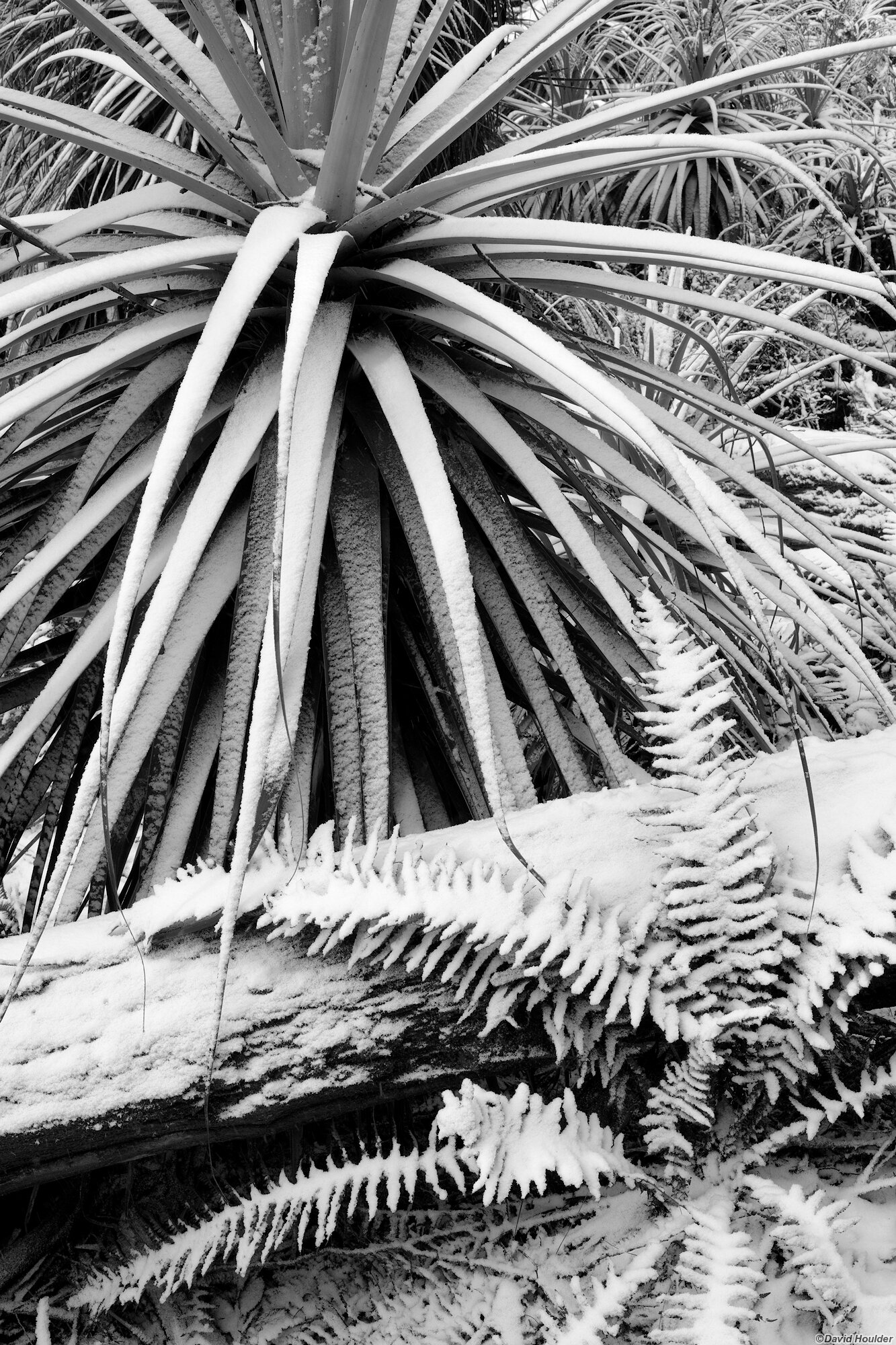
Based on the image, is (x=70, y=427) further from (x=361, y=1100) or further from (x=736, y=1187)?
(x=736, y=1187)

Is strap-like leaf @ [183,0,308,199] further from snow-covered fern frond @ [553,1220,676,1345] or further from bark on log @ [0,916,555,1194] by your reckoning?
snow-covered fern frond @ [553,1220,676,1345]

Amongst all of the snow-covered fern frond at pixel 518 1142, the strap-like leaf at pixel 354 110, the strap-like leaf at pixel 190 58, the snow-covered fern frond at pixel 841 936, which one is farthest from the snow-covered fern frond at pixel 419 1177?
the strap-like leaf at pixel 190 58

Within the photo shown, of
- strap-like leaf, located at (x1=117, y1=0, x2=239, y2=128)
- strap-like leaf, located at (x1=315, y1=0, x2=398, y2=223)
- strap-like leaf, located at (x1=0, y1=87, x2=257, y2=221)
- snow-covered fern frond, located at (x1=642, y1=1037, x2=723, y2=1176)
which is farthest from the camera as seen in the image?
strap-like leaf, located at (x1=117, y1=0, x2=239, y2=128)

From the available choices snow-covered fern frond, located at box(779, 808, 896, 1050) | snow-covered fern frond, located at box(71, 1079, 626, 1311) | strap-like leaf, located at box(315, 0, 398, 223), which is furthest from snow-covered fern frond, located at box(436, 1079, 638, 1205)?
strap-like leaf, located at box(315, 0, 398, 223)

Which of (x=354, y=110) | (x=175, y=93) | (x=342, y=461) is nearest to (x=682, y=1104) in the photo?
(x=342, y=461)

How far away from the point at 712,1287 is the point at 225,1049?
1.08 ft

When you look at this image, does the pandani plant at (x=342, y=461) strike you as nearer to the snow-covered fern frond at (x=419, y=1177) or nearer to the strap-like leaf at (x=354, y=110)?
the strap-like leaf at (x=354, y=110)

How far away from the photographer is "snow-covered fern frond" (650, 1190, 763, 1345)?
50 cm

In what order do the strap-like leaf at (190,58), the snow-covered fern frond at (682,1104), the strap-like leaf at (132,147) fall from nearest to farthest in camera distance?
1. the snow-covered fern frond at (682,1104)
2. the strap-like leaf at (132,147)
3. the strap-like leaf at (190,58)

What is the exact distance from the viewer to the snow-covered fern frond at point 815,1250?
516 mm

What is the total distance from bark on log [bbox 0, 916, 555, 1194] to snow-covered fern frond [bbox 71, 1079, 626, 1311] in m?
0.05

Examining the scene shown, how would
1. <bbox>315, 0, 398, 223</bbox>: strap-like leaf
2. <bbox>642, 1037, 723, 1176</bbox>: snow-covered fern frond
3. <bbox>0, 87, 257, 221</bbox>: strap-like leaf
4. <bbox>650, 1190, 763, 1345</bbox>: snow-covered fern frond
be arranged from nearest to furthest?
<bbox>650, 1190, 763, 1345</bbox>: snow-covered fern frond
<bbox>642, 1037, 723, 1176</bbox>: snow-covered fern frond
<bbox>315, 0, 398, 223</bbox>: strap-like leaf
<bbox>0, 87, 257, 221</bbox>: strap-like leaf

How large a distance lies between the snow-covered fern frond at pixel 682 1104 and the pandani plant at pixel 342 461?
21 cm

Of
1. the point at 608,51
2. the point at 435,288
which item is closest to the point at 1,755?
the point at 435,288
